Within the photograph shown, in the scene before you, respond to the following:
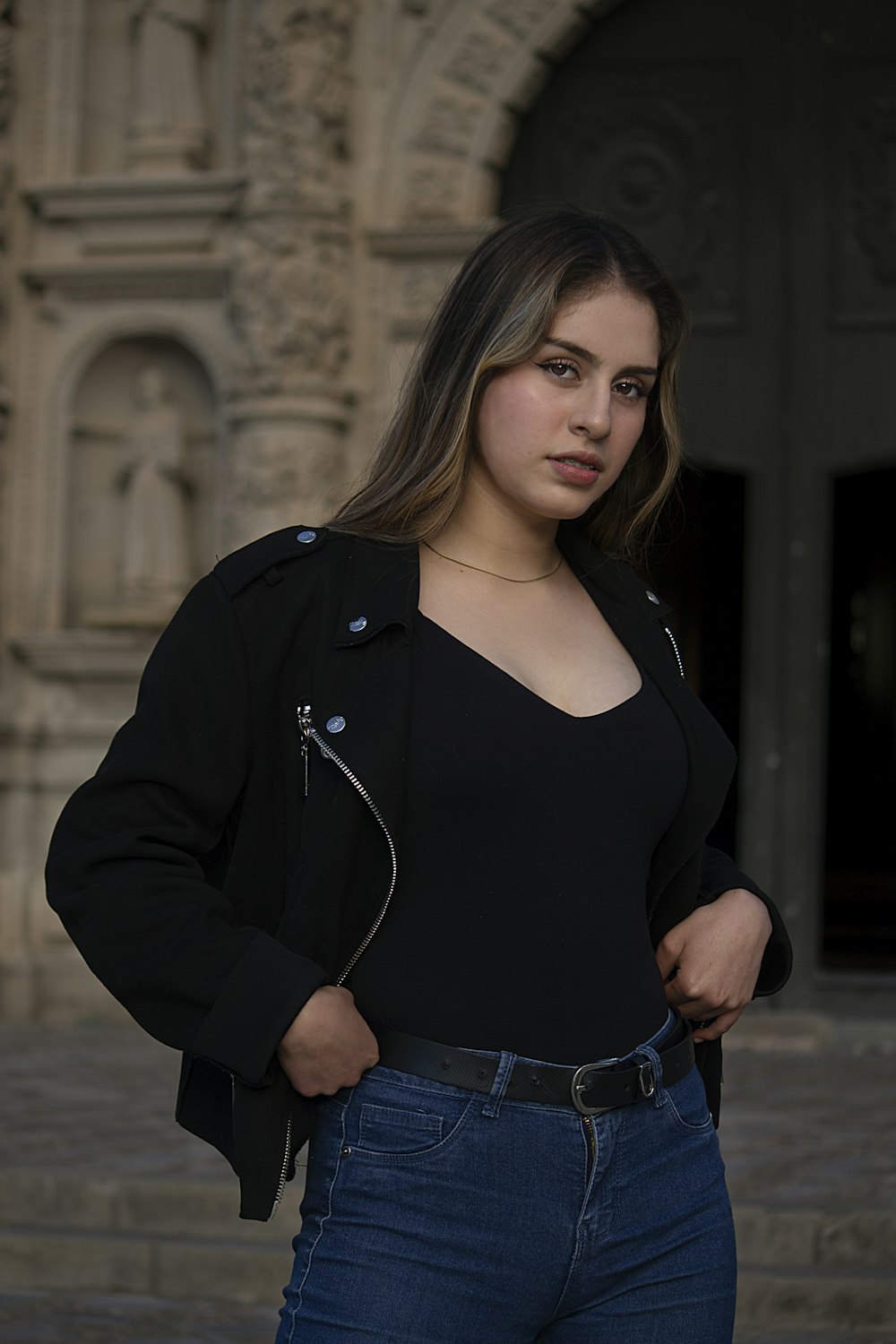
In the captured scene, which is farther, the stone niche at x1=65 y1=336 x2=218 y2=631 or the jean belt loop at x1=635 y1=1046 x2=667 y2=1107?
the stone niche at x1=65 y1=336 x2=218 y2=631

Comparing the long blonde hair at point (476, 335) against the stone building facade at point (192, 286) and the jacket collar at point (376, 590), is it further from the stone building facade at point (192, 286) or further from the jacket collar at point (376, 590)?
the stone building facade at point (192, 286)

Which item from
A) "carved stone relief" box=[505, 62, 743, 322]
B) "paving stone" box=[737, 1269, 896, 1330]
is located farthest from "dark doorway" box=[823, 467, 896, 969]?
"paving stone" box=[737, 1269, 896, 1330]

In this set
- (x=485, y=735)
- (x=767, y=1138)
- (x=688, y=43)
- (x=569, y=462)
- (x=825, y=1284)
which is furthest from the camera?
(x=688, y=43)

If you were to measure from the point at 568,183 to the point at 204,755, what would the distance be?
6.94m

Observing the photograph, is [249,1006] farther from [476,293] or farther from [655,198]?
[655,198]

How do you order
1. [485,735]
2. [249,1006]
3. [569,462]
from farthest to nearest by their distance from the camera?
[569,462] < [485,735] < [249,1006]

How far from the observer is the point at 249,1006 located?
1617 millimetres

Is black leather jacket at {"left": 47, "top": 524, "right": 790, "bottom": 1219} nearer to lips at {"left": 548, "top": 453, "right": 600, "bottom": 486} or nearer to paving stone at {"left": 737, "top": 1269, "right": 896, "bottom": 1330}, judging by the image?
lips at {"left": 548, "top": 453, "right": 600, "bottom": 486}

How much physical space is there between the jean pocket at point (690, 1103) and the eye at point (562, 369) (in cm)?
72

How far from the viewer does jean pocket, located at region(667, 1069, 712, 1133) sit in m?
1.81

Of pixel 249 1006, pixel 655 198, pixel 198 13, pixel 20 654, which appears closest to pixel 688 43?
pixel 655 198

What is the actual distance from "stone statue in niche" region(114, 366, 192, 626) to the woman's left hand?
20.9 feet

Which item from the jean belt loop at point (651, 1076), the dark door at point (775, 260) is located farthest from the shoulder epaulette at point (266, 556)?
the dark door at point (775, 260)

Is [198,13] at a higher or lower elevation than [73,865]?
higher
